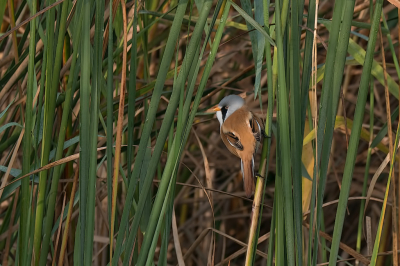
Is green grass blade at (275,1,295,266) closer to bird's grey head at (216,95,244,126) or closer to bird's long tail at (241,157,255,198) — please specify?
bird's long tail at (241,157,255,198)

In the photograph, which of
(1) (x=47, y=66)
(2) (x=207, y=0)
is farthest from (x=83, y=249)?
(2) (x=207, y=0)

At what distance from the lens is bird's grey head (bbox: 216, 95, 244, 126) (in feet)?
5.78

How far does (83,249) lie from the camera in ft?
3.08

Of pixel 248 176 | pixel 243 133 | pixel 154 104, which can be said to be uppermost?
pixel 154 104

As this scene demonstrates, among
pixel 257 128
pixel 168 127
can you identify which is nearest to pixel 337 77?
pixel 168 127

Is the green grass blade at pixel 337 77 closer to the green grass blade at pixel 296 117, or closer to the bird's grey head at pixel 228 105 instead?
the green grass blade at pixel 296 117

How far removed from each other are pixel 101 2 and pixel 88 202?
37 centimetres

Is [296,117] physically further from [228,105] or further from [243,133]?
[228,105]

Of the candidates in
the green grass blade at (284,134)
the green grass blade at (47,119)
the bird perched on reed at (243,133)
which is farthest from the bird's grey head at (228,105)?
the green grass blade at (284,134)

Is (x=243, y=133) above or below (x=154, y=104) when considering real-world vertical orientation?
below

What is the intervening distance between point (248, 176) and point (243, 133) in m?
0.17

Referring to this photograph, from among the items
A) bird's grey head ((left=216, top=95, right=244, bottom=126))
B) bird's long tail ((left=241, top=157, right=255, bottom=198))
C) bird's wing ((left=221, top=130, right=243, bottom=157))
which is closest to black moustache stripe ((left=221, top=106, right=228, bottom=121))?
bird's grey head ((left=216, top=95, right=244, bottom=126))

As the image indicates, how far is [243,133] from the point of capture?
160 centimetres

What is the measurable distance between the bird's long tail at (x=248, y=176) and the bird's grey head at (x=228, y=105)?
0.28 metres
